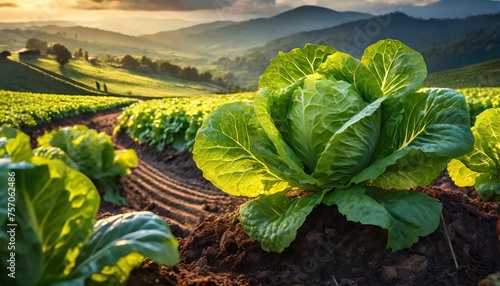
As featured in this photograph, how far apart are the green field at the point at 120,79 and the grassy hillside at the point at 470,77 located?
2707 centimetres

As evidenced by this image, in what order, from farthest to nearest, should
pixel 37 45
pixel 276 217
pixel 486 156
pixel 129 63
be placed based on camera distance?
1. pixel 129 63
2. pixel 37 45
3. pixel 486 156
4. pixel 276 217

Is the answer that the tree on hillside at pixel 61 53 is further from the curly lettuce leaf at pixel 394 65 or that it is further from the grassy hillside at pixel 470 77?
the grassy hillside at pixel 470 77

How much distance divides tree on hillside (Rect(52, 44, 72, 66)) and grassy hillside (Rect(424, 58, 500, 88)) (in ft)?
116

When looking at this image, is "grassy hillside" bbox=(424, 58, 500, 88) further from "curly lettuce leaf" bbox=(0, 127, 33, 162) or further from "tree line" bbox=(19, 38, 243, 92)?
"curly lettuce leaf" bbox=(0, 127, 33, 162)

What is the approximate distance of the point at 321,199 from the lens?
3314 mm

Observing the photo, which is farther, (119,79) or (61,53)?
(119,79)

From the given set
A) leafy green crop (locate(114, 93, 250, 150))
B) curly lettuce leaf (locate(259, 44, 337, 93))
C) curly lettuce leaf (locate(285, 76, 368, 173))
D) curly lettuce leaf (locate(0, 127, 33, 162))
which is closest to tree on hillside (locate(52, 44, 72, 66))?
leafy green crop (locate(114, 93, 250, 150))

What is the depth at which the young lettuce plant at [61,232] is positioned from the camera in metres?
2.06

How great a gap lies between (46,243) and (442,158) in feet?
8.03

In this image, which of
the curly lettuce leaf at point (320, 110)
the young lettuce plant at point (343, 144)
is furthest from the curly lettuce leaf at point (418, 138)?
the curly lettuce leaf at point (320, 110)

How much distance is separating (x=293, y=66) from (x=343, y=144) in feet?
3.14

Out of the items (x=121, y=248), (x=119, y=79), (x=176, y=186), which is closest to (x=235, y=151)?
(x=121, y=248)

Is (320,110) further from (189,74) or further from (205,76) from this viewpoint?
(189,74)

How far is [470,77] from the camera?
54.3 meters
